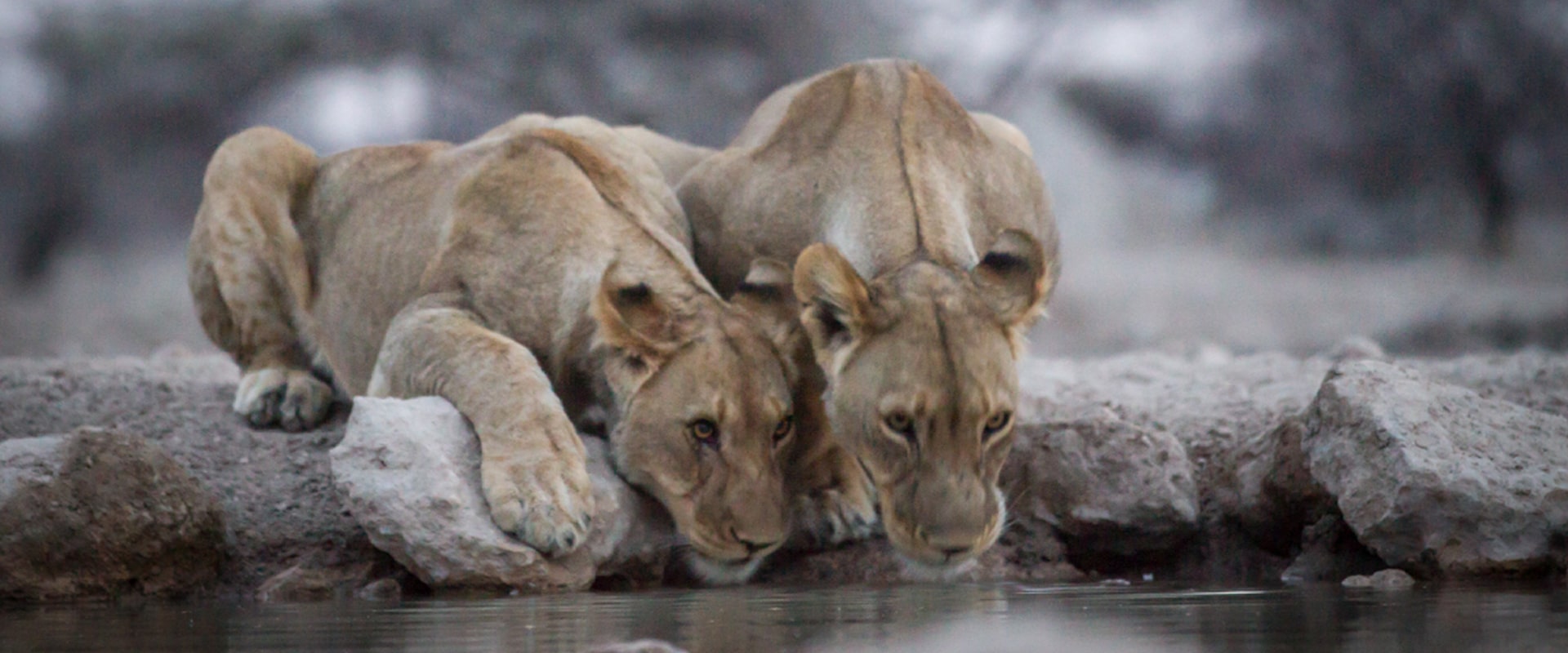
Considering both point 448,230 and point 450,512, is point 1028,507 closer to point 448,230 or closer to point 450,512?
point 450,512

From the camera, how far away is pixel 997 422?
15.6 feet

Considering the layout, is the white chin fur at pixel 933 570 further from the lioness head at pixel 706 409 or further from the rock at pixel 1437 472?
the rock at pixel 1437 472

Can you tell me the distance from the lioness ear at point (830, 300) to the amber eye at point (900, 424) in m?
0.29

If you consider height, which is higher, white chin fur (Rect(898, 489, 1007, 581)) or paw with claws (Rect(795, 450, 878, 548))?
paw with claws (Rect(795, 450, 878, 548))

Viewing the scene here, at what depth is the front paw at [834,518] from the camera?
547 cm

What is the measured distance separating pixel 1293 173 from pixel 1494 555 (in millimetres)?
9834

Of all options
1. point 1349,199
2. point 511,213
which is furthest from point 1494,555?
point 1349,199

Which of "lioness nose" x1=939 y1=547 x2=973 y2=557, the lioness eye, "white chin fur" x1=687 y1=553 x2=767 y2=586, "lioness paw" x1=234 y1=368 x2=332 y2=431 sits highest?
"lioness paw" x1=234 y1=368 x2=332 y2=431

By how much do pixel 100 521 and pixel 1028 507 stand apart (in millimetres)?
3045

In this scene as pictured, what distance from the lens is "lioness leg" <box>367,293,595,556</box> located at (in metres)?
4.86

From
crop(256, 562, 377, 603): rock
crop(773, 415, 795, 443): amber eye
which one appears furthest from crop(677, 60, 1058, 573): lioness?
crop(256, 562, 377, 603): rock

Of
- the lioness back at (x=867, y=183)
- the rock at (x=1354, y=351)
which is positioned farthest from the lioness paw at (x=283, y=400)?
the rock at (x=1354, y=351)

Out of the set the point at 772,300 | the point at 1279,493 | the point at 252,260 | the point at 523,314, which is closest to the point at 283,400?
the point at 252,260

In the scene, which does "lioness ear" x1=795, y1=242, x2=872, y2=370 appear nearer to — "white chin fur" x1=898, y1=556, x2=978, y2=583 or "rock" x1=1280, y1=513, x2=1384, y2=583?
"white chin fur" x1=898, y1=556, x2=978, y2=583
